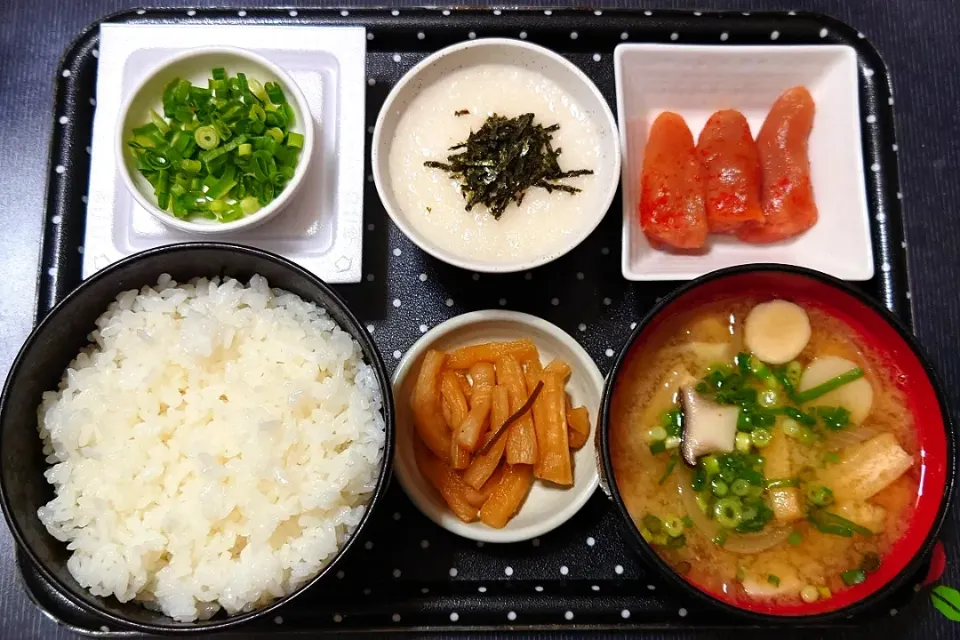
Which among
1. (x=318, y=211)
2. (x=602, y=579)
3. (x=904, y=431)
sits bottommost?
(x=602, y=579)

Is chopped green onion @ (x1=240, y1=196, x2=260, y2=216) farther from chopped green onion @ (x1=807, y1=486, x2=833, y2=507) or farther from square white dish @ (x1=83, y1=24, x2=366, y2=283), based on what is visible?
chopped green onion @ (x1=807, y1=486, x2=833, y2=507)

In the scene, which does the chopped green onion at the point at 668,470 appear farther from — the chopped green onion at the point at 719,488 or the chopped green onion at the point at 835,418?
the chopped green onion at the point at 835,418

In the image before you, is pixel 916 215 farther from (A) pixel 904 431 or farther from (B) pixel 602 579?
(B) pixel 602 579

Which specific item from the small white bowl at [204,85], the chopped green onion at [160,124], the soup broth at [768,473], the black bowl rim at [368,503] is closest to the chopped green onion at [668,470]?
the soup broth at [768,473]

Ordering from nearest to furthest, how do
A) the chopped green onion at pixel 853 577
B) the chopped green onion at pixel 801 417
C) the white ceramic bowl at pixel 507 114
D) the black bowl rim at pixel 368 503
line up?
the black bowl rim at pixel 368 503
the chopped green onion at pixel 853 577
the chopped green onion at pixel 801 417
the white ceramic bowl at pixel 507 114

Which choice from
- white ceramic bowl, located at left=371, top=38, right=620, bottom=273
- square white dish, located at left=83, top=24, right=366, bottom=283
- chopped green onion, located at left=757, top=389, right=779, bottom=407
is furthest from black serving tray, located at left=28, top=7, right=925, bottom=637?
chopped green onion, located at left=757, top=389, right=779, bottom=407

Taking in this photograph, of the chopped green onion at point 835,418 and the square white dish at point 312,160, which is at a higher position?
the square white dish at point 312,160

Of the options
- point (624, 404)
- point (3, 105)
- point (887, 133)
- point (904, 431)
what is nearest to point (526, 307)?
point (624, 404)
